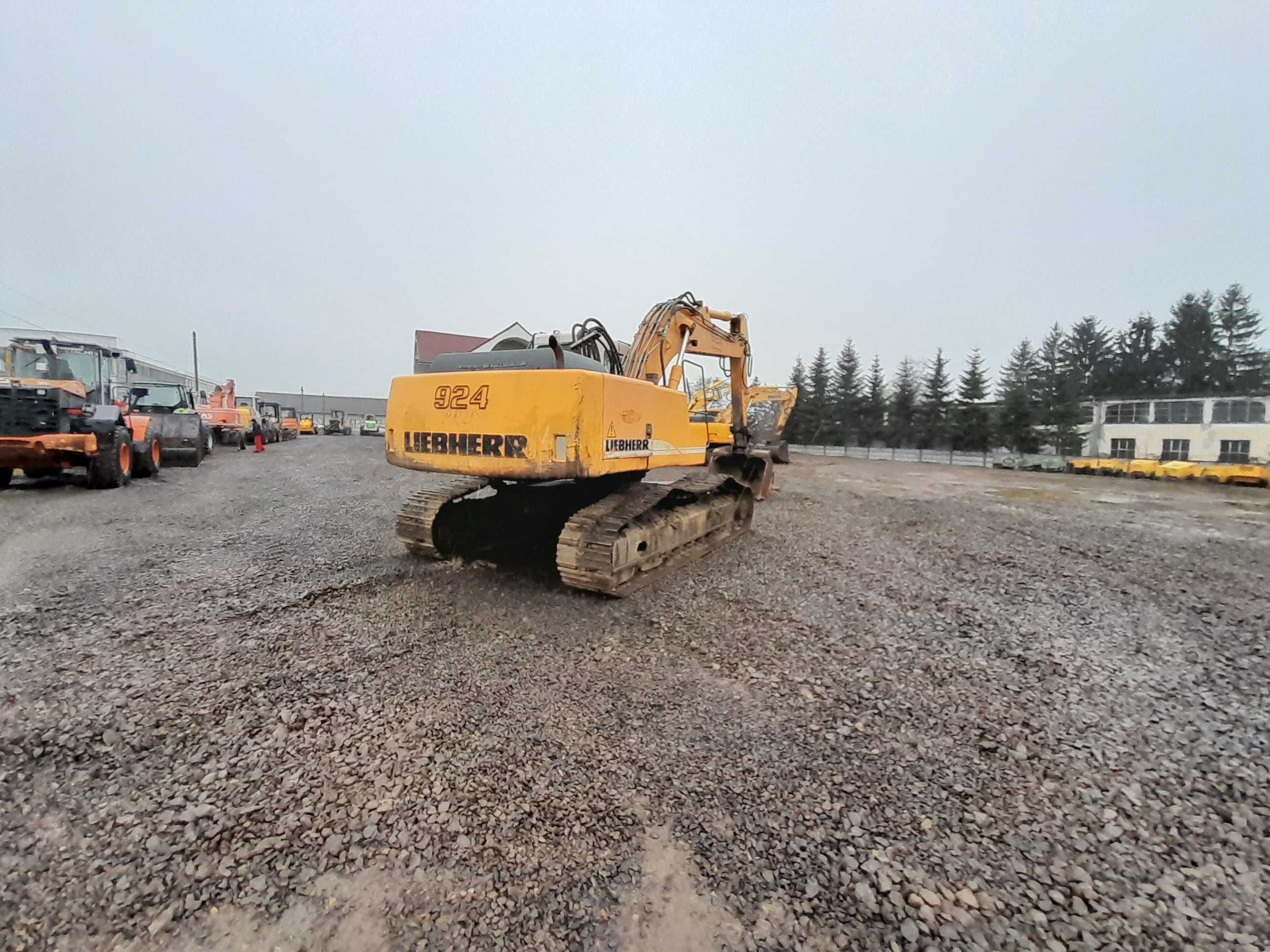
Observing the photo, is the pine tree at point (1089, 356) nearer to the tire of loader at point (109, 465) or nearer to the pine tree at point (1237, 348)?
the pine tree at point (1237, 348)

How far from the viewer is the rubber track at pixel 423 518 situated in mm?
5332

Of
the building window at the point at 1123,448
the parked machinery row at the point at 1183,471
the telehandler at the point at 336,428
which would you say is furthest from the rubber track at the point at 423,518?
the telehandler at the point at 336,428

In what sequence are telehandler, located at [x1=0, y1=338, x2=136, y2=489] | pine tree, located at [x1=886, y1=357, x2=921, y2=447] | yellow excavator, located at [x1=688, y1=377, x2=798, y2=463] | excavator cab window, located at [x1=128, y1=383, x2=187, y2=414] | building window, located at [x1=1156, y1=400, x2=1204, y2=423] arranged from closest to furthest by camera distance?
telehandler, located at [x1=0, y1=338, x2=136, y2=489] < excavator cab window, located at [x1=128, y1=383, x2=187, y2=414] < yellow excavator, located at [x1=688, y1=377, x2=798, y2=463] < building window, located at [x1=1156, y1=400, x2=1204, y2=423] < pine tree, located at [x1=886, y1=357, x2=921, y2=447]

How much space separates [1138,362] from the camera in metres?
43.3

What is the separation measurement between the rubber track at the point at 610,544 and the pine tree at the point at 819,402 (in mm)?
37280

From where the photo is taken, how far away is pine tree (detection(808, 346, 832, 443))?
41.2 metres

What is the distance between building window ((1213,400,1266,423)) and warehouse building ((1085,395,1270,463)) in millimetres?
22

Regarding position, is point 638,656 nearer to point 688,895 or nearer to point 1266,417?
point 688,895

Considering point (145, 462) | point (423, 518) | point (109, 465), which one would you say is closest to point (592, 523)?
point (423, 518)

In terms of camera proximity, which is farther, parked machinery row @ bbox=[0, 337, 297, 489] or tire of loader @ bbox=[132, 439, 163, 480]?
tire of loader @ bbox=[132, 439, 163, 480]

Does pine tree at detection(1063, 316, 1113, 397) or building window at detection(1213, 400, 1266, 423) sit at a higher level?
pine tree at detection(1063, 316, 1113, 397)

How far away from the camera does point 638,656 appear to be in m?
3.56

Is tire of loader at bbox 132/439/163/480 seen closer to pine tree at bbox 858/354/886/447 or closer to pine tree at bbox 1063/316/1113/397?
pine tree at bbox 858/354/886/447

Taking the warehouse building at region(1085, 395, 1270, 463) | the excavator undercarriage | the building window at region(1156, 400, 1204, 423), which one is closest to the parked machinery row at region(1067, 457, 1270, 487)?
the warehouse building at region(1085, 395, 1270, 463)
